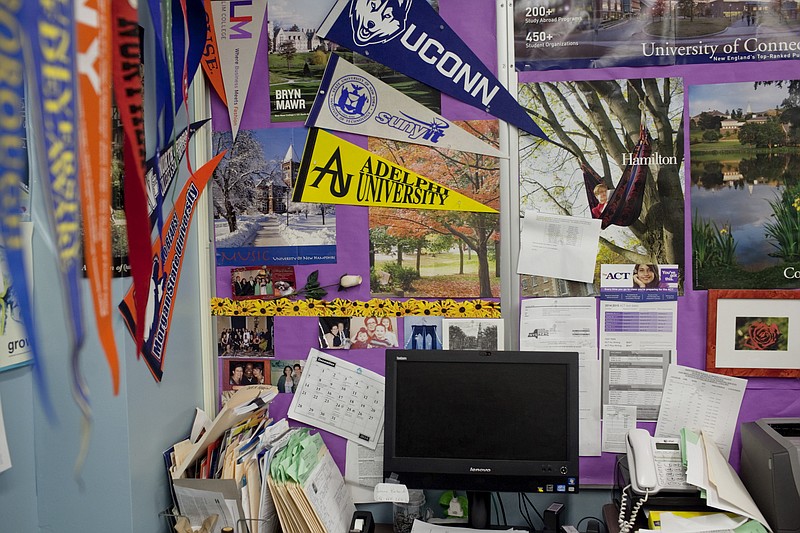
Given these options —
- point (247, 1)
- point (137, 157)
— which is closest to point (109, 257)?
point (137, 157)

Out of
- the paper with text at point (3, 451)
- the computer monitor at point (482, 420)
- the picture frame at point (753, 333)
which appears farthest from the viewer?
the picture frame at point (753, 333)

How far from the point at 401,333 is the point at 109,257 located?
1.63 meters

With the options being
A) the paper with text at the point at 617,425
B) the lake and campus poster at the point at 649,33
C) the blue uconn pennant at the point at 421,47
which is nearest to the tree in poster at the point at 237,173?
the blue uconn pennant at the point at 421,47

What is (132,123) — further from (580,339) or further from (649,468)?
(580,339)

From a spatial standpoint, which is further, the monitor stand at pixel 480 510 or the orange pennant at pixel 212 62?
the orange pennant at pixel 212 62

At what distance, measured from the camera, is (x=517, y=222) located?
1.89 metres

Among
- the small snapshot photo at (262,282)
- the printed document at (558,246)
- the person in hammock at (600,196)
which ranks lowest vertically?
the small snapshot photo at (262,282)

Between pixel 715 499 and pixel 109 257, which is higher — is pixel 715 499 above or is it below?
below

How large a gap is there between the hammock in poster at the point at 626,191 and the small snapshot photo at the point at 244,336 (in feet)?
3.19

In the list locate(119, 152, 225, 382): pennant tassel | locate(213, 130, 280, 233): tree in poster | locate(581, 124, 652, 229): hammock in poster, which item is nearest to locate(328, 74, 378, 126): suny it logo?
locate(213, 130, 280, 233): tree in poster

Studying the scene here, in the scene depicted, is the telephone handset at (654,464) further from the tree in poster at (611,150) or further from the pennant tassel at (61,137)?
the pennant tassel at (61,137)

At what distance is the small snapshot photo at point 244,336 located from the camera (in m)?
1.98

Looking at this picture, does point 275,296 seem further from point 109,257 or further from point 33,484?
point 109,257

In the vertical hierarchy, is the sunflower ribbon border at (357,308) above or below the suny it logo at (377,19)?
below
